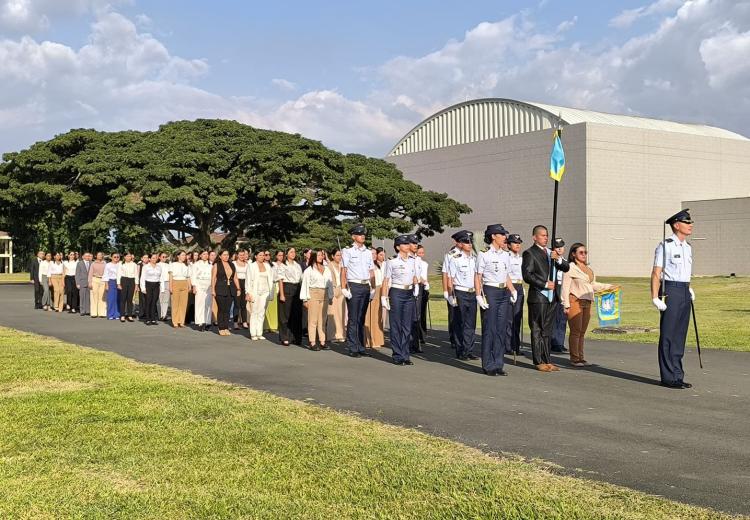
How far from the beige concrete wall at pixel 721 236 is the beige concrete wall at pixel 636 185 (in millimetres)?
1994

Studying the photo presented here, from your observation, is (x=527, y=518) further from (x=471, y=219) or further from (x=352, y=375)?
(x=471, y=219)

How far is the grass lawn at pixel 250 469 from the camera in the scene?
4.74 m

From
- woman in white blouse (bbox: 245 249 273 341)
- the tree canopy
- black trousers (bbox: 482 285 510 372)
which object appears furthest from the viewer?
the tree canopy

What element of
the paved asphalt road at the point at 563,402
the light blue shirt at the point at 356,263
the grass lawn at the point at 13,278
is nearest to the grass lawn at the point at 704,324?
the paved asphalt road at the point at 563,402

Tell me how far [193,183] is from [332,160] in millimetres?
5768

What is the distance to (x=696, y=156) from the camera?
198 feet

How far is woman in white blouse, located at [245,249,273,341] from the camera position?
15.8 metres

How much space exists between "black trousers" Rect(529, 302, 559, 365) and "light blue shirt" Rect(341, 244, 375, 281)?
2.90 meters

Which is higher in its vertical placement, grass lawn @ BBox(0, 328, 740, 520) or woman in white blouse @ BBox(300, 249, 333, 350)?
woman in white blouse @ BBox(300, 249, 333, 350)

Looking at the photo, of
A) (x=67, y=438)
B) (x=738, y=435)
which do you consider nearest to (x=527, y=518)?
(x=738, y=435)

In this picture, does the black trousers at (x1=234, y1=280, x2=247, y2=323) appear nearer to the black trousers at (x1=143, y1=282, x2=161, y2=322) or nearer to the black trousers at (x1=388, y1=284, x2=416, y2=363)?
the black trousers at (x1=143, y1=282, x2=161, y2=322)

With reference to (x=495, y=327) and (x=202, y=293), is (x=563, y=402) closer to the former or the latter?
(x=495, y=327)

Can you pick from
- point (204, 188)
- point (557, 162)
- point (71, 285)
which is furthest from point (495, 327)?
point (204, 188)

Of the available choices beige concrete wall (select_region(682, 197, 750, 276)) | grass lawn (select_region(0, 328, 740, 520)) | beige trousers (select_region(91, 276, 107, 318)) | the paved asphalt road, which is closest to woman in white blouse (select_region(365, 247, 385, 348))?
the paved asphalt road
